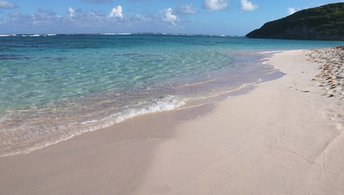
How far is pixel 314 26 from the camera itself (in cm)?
11362

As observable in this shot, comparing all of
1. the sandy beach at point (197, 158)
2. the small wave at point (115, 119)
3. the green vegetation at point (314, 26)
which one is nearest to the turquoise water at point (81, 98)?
the small wave at point (115, 119)

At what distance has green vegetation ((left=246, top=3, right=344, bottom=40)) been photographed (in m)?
104

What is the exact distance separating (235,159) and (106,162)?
83.1 inches

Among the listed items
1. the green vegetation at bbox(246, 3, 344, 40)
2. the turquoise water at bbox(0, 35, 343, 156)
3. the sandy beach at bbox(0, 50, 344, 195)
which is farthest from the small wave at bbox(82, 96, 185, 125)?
the green vegetation at bbox(246, 3, 344, 40)

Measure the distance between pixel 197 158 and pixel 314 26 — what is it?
123115mm

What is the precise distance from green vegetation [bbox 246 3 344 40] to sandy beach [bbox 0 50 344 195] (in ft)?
340

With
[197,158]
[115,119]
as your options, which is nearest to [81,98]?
[115,119]

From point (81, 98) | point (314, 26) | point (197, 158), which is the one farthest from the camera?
point (314, 26)

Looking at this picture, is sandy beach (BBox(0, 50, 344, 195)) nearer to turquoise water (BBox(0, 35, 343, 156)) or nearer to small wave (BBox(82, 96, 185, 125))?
small wave (BBox(82, 96, 185, 125))

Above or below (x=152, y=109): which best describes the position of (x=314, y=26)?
above

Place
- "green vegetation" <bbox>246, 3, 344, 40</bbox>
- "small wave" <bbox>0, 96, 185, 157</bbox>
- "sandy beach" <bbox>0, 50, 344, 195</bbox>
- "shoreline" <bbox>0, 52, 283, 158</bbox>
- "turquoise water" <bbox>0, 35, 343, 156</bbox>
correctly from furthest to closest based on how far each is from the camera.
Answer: "green vegetation" <bbox>246, 3, 344, 40</bbox> → "turquoise water" <bbox>0, 35, 343, 156</bbox> → "shoreline" <bbox>0, 52, 283, 158</bbox> → "small wave" <bbox>0, 96, 185, 157</bbox> → "sandy beach" <bbox>0, 50, 344, 195</bbox>

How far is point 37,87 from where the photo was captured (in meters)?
11.7

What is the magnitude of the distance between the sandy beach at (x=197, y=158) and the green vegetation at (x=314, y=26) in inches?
4083

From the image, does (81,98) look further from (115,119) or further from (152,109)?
(115,119)
